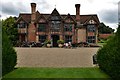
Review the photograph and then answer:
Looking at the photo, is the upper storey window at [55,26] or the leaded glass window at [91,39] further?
the leaded glass window at [91,39]

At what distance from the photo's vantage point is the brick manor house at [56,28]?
178 feet

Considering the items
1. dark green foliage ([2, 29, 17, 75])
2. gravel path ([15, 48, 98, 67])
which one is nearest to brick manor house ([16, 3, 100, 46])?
gravel path ([15, 48, 98, 67])

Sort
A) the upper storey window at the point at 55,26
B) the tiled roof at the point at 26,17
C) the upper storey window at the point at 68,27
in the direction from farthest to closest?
1. the tiled roof at the point at 26,17
2. the upper storey window at the point at 68,27
3. the upper storey window at the point at 55,26

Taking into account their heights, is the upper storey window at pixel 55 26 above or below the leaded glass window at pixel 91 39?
above

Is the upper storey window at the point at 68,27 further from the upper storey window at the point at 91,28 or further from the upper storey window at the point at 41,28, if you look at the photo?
the upper storey window at the point at 41,28

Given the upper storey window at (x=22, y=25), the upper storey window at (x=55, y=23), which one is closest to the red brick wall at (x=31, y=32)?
the upper storey window at (x=22, y=25)

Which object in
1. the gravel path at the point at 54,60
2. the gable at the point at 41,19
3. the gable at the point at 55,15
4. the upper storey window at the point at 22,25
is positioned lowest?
the gravel path at the point at 54,60

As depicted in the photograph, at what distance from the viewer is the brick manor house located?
54375 mm

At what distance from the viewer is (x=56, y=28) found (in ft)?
179

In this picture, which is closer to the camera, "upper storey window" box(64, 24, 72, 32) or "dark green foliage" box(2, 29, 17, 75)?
"dark green foliage" box(2, 29, 17, 75)

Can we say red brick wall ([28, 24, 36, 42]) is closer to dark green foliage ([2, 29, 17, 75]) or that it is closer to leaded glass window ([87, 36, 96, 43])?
leaded glass window ([87, 36, 96, 43])

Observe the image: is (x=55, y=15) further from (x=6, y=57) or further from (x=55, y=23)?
(x=6, y=57)

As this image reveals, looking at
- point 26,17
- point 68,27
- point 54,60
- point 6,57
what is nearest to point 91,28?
point 68,27

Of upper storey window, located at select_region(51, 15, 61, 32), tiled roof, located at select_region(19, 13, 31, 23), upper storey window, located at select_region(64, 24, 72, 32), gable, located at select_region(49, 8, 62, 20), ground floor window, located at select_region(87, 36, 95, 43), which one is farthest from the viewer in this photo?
tiled roof, located at select_region(19, 13, 31, 23)
